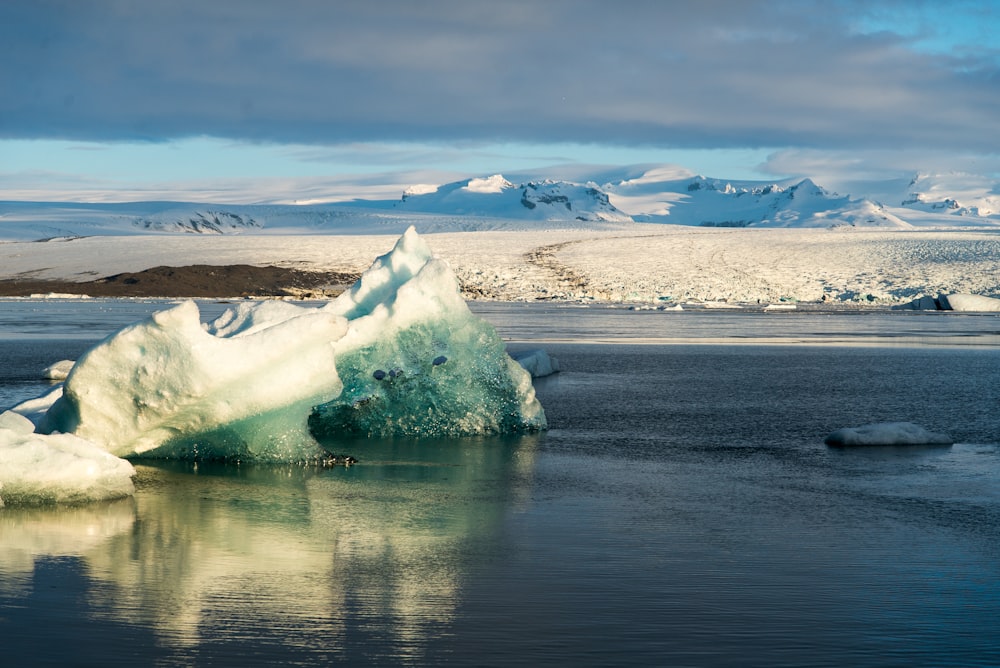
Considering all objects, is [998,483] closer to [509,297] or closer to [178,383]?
[178,383]

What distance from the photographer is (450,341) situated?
13359 millimetres

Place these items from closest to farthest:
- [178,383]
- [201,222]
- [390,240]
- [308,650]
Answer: [308,650]
[178,383]
[390,240]
[201,222]

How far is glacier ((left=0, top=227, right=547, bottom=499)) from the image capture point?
10.5 metres

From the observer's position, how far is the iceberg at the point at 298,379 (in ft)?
34.4

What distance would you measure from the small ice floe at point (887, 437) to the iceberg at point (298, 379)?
10.9ft

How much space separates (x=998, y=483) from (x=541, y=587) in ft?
18.0

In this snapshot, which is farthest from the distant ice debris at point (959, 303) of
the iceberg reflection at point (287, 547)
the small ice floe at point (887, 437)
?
the iceberg reflection at point (287, 547)

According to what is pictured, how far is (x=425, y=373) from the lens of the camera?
13.4 m

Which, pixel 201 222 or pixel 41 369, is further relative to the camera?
pixel 201 222

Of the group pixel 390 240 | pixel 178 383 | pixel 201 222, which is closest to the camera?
pixel 178 383

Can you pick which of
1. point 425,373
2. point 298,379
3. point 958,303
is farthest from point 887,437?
point 958,303

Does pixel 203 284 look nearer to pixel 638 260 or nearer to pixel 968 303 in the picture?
pixel 638 260

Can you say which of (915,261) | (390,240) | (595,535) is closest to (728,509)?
(595,535)

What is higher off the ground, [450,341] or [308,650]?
[450,341]
